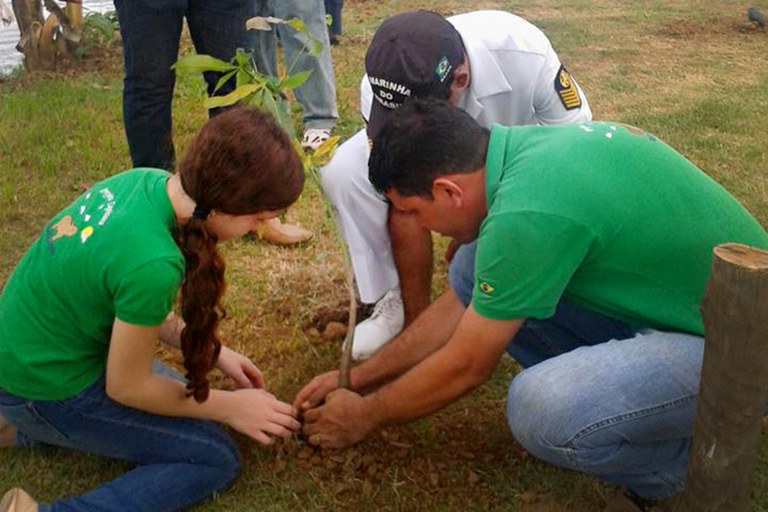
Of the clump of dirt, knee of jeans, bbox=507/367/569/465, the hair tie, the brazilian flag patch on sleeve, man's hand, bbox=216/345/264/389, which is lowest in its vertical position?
the clump of dirt

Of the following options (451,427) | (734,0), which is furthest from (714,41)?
(451,427)

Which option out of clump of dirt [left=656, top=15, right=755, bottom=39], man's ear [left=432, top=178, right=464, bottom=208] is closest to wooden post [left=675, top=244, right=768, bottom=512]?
man's ear [left=432, top=178, right=464, bottom=208]

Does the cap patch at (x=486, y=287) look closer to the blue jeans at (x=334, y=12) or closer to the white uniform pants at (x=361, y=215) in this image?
the white uniform pants at (x=361, y=215)

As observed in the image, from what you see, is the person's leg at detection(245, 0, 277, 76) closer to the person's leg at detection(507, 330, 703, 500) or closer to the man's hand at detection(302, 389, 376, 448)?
the man's hand at detection(302, 389, 376, 448)

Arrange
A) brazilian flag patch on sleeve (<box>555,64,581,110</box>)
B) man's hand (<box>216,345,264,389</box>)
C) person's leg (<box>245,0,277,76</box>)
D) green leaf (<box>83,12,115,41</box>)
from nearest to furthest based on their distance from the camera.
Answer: man's hand (<box>216,345,264,389</box>), brazilian flag patch on sleeve (<box>555,64,581,110</box>), person's leg (<box>245,0,277,76</box>), green leaf (<box>83,12,115,41</box>)

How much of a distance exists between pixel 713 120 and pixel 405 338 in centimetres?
331

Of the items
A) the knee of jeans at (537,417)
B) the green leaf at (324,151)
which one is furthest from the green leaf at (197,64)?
the knee of jeans at (537,417)

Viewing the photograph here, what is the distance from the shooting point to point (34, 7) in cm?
574

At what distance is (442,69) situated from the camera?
2322 millimetres

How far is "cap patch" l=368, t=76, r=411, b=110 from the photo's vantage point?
230 centimetres

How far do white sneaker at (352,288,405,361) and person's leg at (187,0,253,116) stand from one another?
1122mm

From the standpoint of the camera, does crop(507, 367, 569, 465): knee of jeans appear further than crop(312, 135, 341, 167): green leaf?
No

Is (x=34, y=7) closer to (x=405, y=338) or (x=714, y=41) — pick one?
(x=405, y=338)

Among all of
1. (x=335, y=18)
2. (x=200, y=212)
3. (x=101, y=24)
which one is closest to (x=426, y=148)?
(x=200, y=212)
